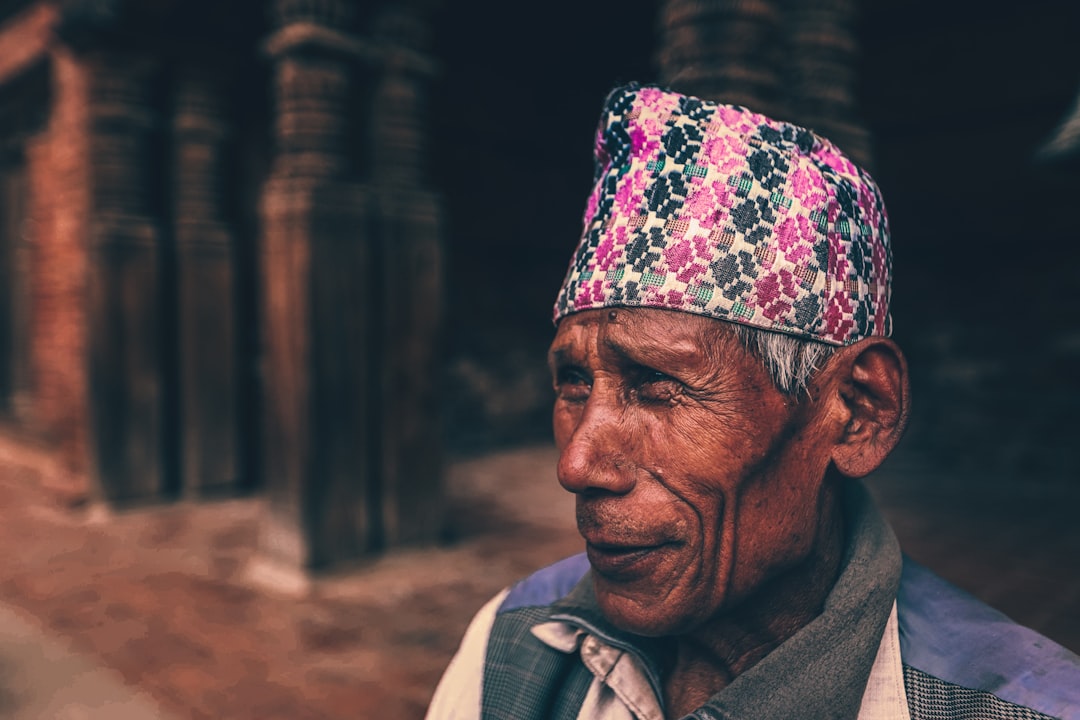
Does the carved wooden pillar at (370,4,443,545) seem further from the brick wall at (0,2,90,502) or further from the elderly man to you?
the elderly man

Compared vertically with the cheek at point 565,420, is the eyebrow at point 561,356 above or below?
above

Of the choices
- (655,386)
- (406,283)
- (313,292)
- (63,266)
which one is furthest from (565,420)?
(63,266)

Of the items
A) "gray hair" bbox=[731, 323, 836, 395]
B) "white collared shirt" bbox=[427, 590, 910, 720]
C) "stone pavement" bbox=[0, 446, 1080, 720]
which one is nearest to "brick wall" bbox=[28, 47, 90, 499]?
"stone pavement" bbox=[0, 446, 1080, 720]

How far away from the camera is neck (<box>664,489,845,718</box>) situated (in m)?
1.04

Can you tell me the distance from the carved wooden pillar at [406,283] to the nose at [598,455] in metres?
3.69

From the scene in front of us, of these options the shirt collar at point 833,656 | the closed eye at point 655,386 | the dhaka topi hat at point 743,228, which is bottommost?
the shirt collar at point 833,656

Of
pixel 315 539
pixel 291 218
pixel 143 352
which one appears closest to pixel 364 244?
pixel 291 218

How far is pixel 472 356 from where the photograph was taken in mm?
8195

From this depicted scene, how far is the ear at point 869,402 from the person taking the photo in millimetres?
993

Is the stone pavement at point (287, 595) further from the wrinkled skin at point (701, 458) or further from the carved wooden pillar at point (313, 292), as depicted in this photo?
the wrinkled skin at point (701, 458)

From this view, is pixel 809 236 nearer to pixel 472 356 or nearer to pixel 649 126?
pixel 649 126

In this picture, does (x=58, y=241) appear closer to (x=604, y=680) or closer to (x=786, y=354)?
(x=604, y=680)

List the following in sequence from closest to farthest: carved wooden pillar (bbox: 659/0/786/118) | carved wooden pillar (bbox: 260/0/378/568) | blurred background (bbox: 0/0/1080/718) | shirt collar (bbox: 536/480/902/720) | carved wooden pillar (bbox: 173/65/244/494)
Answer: shirt collar (bbox: 536/480/902/720) < carved wooden pillar (bbox: 659/0/786/118) < blurred background (bbox: 0/0/1080/718) < carved wooden pillar (bbox: 260/0/378/568) < carved wooden pillar (bbox: 173/65/244/494)

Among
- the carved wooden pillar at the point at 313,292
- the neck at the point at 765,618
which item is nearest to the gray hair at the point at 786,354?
the neck at the point at 765,618
